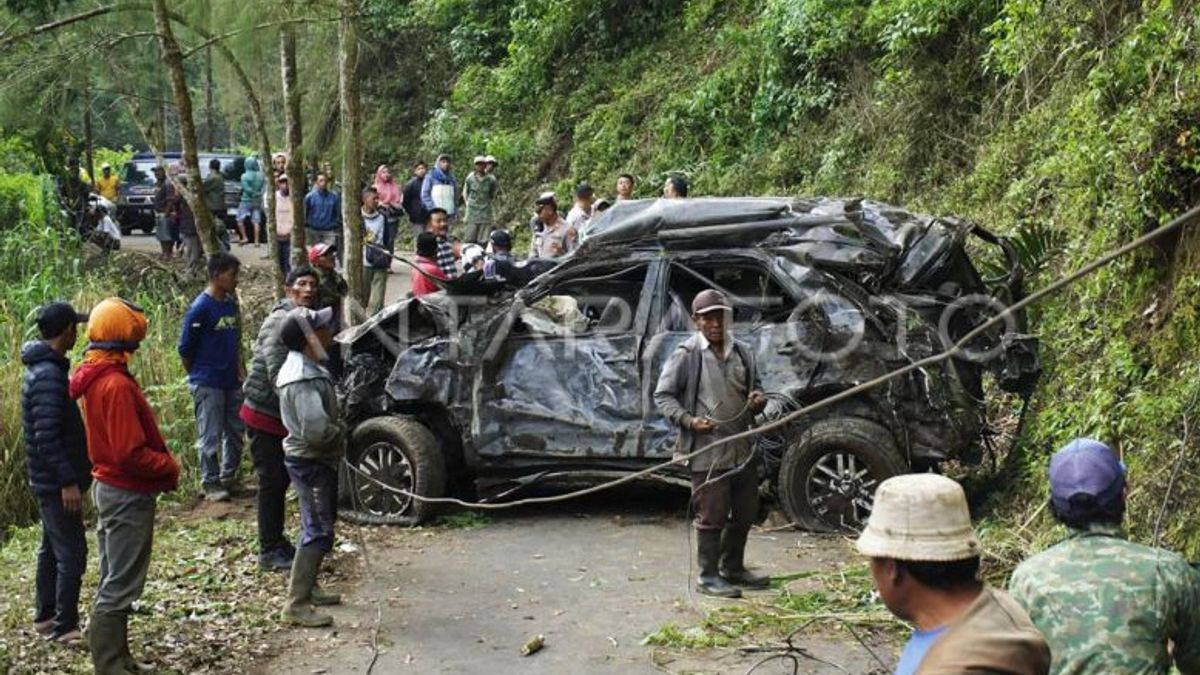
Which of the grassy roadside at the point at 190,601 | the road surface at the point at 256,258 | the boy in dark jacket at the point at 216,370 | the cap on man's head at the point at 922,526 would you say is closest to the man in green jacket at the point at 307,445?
the grassy roadside at the point at 190,601

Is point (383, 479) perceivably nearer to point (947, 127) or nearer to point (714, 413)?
point (714, 413)

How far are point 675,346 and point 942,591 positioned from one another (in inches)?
241

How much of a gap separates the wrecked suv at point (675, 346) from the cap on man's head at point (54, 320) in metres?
2.87

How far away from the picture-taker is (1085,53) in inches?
390

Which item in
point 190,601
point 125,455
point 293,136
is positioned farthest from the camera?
point 293,136

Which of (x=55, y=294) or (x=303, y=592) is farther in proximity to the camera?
(x=55, y=294)

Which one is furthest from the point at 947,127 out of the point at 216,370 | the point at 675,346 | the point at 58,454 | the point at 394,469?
the point at 58,454

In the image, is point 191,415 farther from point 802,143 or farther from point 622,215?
point 802,143

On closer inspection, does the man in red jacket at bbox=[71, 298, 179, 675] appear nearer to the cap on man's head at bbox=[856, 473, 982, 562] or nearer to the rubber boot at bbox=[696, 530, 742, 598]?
the rubber boot at bbox=[696, 530, 742, 598]

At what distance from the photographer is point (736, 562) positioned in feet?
25.5

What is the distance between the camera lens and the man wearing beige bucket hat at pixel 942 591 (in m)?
2.74

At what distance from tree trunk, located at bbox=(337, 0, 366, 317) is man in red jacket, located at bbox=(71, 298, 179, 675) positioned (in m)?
5.91

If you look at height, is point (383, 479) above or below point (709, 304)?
below

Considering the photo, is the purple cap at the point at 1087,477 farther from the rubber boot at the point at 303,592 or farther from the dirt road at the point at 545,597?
the rubber boot at the point at 303,592
